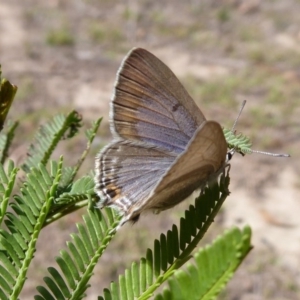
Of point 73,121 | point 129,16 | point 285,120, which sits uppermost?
point 129,16

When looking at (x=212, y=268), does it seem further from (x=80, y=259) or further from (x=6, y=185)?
(x=6, y=185)

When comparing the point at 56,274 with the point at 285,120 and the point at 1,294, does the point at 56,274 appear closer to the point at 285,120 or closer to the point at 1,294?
the point at 1,294

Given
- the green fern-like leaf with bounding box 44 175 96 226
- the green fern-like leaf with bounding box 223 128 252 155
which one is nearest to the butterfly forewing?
the green fern-like leaf with bounding box 223 128 252 155

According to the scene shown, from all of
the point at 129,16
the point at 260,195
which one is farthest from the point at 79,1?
the point at 260,195

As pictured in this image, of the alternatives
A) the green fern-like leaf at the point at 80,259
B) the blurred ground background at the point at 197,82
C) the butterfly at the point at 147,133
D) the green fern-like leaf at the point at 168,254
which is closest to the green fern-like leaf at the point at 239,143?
the butterfly at the point at 147,133

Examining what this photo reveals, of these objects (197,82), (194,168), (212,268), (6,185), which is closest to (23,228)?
(6,185)
